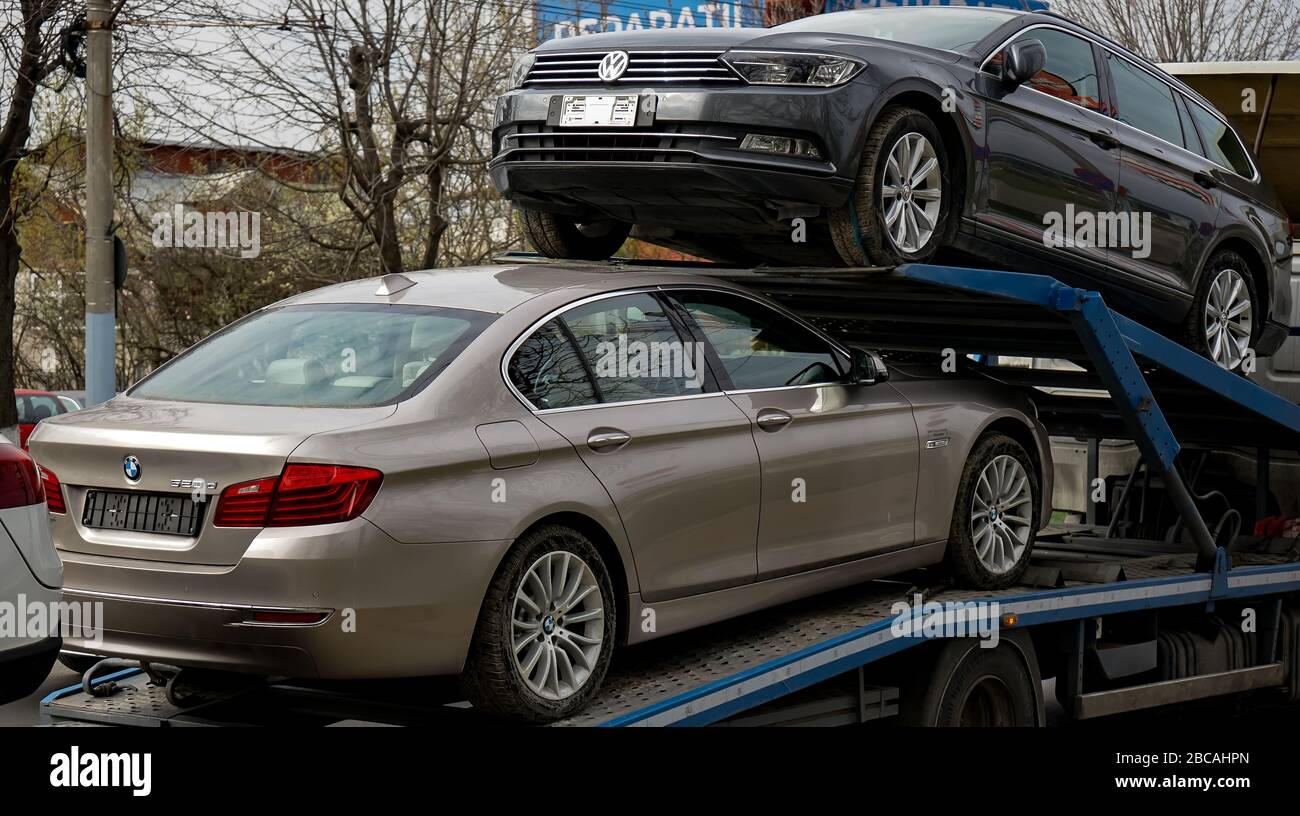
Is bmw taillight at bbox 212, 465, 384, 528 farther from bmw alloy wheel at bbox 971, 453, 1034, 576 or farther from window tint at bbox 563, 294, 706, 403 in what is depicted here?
bmw alloy wheel at bbox 971, 453, 1034, 576

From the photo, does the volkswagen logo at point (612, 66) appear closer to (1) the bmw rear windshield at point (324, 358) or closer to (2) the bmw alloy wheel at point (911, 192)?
(2) the bmw alloy wheel at point (911, 192)

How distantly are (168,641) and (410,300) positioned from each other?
4.78ft

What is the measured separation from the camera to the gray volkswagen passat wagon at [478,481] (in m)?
4.13

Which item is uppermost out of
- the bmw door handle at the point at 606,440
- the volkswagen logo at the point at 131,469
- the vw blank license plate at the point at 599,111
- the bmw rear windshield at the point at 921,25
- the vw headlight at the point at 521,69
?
the bmw rear windshield at the point at 921,25

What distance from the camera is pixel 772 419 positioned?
5.51 m

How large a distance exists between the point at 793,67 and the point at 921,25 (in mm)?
1331

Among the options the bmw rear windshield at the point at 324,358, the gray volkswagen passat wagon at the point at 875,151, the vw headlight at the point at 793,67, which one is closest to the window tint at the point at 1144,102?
the gray volkswagen passat wagon at the point at 875,151

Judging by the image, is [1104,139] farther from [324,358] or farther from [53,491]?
[53,491]

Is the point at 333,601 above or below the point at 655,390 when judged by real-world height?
below

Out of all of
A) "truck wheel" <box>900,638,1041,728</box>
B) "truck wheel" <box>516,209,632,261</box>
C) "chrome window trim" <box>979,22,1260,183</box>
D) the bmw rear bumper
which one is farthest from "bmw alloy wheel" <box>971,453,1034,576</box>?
the bmw rear bumper

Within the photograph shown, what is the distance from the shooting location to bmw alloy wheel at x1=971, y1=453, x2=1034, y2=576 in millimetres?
6621

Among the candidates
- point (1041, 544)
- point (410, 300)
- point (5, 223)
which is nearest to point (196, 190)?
point (5, 223)

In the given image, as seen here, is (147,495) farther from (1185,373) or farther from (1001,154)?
(1185,373)
